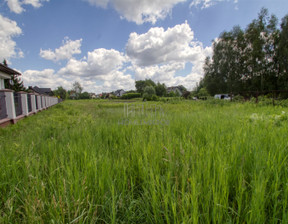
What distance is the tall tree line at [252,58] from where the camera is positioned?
18984 mm

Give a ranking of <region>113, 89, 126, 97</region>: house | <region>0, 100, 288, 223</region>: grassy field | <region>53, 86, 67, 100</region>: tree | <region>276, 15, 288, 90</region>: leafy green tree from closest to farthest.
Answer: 1. <region>0, 100, 288, 223</region>: grassy field
2. <region>276, 15, 288, 90</region>: leafy green tree
3. <region>53, 86, 67, 100</region>: tree
4. <region>113, 89, 126, 97</region>: house

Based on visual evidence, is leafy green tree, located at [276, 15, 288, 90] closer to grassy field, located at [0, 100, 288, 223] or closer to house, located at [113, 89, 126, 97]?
grassy field, located at [0, 100, 288, 223]

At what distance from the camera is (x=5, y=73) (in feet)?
45.9

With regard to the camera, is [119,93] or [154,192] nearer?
[154,192]

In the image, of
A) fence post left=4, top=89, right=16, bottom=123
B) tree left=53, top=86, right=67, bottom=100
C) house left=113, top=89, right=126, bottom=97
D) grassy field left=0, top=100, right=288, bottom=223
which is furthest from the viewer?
house left=113, top=89, right=126, bottom=97

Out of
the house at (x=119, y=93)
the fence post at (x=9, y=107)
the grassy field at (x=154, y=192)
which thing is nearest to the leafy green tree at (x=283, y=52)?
the grassy field at (x=154, y=192)

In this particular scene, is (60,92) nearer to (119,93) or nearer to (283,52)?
(119,93)

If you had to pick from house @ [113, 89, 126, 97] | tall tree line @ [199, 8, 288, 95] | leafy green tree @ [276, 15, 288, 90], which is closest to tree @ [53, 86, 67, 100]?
house @ [113, 89, 126, 97]

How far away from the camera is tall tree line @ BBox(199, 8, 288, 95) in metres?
19.0

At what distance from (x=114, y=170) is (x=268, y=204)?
123 cm

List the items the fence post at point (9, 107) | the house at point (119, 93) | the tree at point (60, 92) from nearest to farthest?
1. the fence post at point (9, 107)
2. the tree at point (60, 92)
3. the house at point (119, 93)

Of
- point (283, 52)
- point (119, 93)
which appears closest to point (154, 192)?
point (283, 52)

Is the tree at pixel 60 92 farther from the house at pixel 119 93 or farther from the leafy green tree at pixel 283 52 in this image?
the leafy green tree at pixel 283 52

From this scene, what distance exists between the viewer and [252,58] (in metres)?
21.0
